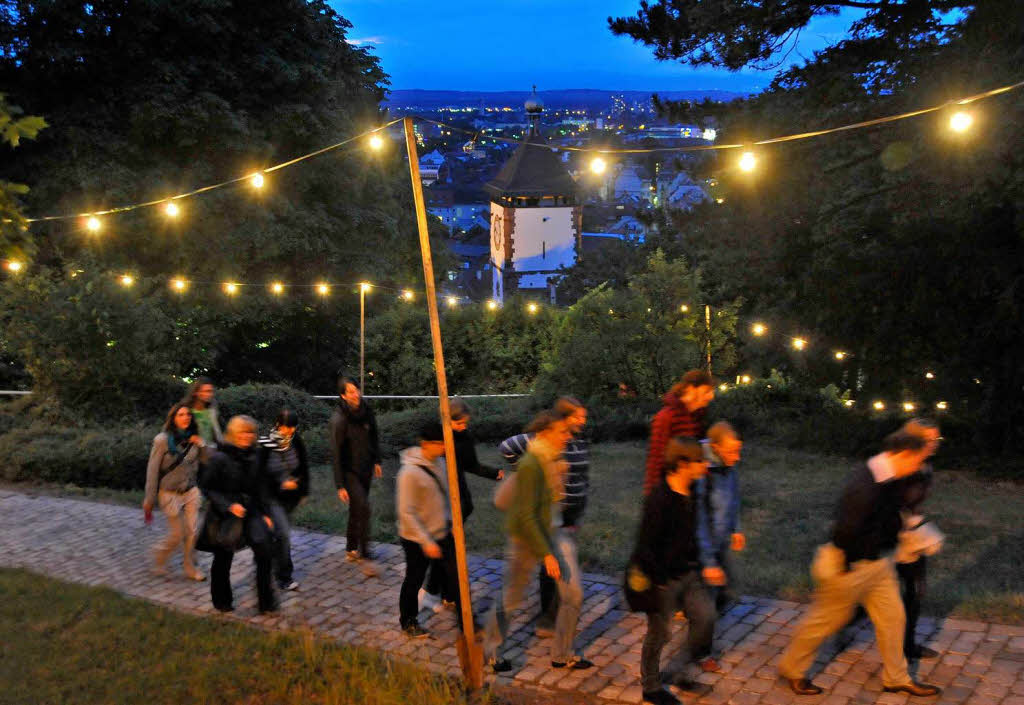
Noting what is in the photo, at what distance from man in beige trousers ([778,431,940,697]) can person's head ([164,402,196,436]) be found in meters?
5.39

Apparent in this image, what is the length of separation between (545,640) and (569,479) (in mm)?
1201

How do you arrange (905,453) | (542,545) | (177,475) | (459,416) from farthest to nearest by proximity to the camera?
(177,475)
(459,416)
(542,545)
(905,453)

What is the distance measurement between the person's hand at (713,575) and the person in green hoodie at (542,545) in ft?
2.78

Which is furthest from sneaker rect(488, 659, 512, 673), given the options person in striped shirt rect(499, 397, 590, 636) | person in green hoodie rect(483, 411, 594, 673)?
person in striped shirt rect(499, 397, 590, 636)

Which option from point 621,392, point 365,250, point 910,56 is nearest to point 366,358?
point 365,250

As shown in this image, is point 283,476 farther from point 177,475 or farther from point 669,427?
point 669,427

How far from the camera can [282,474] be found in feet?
25.6

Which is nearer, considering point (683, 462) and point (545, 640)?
point (683, 462)

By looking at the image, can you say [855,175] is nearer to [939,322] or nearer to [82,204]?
[939,322]

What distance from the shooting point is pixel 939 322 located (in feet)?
48.6

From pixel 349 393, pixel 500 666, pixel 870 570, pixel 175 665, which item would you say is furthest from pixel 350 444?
pixel 870 570

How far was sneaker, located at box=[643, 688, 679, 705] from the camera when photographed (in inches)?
226

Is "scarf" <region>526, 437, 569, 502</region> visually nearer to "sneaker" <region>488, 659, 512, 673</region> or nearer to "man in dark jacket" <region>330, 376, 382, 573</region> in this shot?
"sneaker" <region>488, 659, 512, 673</region>

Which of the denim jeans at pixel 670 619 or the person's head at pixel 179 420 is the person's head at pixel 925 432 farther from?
the person's head at pixel 179 420
